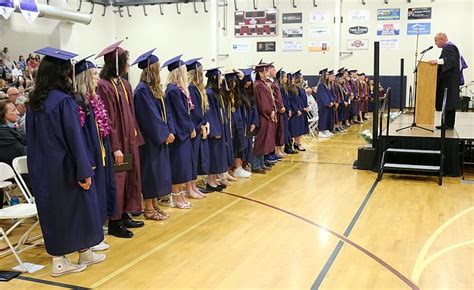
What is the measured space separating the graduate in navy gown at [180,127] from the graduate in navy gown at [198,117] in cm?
15

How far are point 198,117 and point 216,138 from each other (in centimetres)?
58

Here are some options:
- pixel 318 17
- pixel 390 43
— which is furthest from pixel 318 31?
pixel 390 43

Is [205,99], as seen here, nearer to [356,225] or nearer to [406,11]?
[356,225]

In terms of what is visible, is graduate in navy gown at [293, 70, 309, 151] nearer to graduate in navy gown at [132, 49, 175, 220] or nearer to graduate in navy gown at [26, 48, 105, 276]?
graduate in navy gown at [132, 49, 175, 220]

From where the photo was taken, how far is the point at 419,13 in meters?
16.3

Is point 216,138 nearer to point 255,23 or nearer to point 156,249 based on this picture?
point 156,249

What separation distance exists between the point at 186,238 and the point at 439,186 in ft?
12.0

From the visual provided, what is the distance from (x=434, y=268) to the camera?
360cm

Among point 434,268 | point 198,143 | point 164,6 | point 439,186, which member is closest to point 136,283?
point 434,268

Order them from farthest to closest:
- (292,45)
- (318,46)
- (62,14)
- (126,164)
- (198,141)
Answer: (292,45), (318,46), (62,14), (198,141), (126,164)

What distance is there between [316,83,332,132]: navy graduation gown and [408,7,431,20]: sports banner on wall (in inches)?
277

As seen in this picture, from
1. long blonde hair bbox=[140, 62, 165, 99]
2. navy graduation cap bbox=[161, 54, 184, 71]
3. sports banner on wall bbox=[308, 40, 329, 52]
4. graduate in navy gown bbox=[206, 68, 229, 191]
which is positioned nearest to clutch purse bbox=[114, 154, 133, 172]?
long blonde hair bbox=[140, 62, 165, 99]

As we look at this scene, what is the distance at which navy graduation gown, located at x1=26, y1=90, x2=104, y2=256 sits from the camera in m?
3.27

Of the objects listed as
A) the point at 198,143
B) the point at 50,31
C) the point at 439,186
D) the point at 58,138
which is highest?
the point at 50,31
